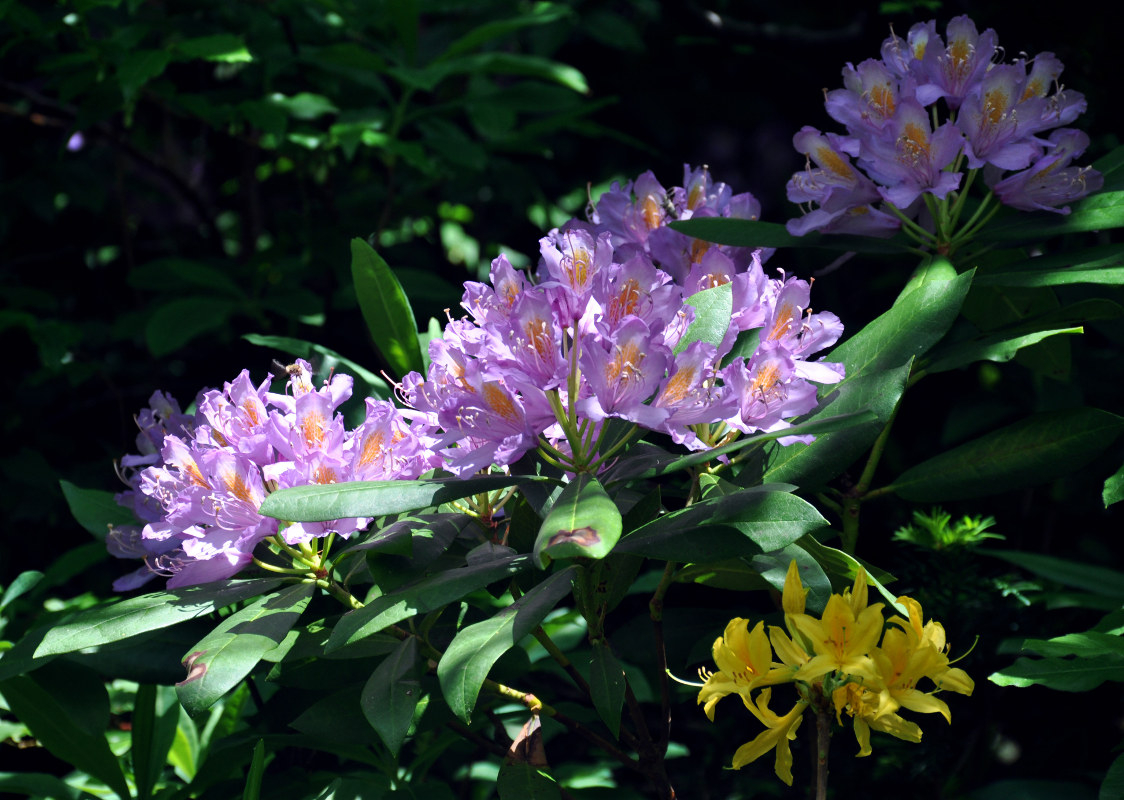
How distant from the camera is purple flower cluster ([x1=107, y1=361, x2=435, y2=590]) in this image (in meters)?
1.08

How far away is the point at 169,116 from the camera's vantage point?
9.04 feet

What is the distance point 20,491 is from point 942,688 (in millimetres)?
2046

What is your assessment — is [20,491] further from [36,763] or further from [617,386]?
[617,386]

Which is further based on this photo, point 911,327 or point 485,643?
point 911,327

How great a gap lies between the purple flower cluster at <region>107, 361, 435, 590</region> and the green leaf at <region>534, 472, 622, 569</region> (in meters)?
0.24

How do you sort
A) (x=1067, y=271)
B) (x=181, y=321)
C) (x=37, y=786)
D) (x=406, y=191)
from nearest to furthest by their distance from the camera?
1. (x=1067, y=271)
2. (x=37, y=786)
3. (x=181, y=321)
4. (x=406, y=191)

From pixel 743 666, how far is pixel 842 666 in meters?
0.10

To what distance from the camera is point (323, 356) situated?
4.72 ft

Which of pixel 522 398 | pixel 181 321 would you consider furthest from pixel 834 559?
pixel 181 321

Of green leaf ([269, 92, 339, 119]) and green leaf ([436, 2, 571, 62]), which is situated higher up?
green leaf ([436, 2, 571, 62])

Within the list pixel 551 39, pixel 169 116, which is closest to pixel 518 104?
pixel 551 39

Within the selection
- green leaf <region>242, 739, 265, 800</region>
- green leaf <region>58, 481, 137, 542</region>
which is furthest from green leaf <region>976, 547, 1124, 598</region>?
green leaf <region>58, 481, 137, 542</region>

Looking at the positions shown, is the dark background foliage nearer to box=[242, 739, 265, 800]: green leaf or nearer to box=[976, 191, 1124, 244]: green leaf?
box=[976, 191, 1124, 244]: green leaf

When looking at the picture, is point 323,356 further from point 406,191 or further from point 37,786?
point 406,191
